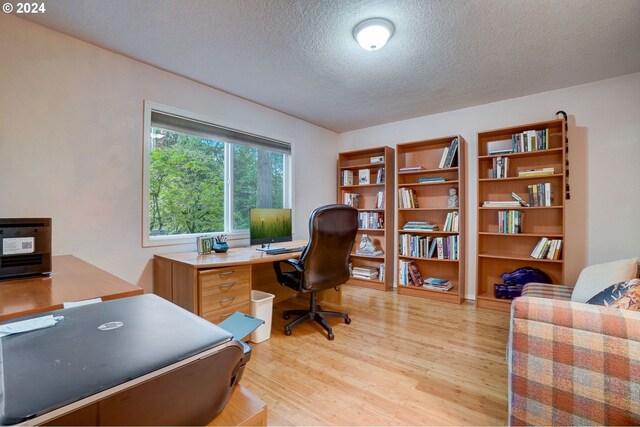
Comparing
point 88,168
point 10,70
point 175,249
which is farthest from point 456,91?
point 10,70

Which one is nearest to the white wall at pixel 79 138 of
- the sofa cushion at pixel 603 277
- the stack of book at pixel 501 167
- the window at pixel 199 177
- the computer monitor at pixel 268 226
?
the window at pixel 199 177

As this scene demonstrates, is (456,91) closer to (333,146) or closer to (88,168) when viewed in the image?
(333,146)

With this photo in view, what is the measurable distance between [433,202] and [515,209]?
91 cm

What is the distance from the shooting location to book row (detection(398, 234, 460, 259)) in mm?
3352

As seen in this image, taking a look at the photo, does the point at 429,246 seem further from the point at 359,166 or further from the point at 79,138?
the point at 79,138

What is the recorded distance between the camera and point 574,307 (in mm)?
1132

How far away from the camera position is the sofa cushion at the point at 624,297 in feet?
3.86

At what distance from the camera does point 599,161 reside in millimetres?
2740

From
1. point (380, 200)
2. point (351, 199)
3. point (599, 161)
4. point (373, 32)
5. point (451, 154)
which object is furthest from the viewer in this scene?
point (351, 199)

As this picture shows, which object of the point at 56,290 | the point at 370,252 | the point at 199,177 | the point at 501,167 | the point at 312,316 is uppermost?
the point at 501,167

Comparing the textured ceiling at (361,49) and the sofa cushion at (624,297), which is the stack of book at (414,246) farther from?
the sofa cushion at (624,297)

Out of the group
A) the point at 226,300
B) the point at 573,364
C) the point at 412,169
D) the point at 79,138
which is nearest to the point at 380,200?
the point at 412,169

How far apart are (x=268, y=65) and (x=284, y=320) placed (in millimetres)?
2352

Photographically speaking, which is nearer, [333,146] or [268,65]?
[268,65]
